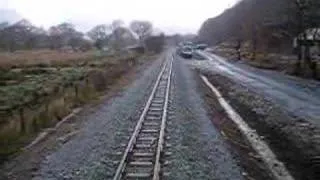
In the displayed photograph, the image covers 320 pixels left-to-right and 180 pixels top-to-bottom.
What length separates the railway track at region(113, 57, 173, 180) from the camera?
34.3 feet

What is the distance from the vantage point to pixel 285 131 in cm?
1656

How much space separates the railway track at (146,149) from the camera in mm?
10445

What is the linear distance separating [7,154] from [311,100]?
632 inches

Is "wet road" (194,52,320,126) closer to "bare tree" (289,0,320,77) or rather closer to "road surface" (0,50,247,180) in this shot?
"road surface" (0,50,247,180)

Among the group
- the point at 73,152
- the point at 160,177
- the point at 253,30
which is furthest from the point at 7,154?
the point at 253,30

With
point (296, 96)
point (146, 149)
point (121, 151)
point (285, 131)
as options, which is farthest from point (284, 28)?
point (121, 151)

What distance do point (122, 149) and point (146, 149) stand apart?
58 cm

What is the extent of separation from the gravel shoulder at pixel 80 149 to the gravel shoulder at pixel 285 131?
3.87m

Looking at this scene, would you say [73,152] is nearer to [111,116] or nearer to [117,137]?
[117,137]

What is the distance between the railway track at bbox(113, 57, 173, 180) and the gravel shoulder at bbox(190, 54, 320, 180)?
275 cm

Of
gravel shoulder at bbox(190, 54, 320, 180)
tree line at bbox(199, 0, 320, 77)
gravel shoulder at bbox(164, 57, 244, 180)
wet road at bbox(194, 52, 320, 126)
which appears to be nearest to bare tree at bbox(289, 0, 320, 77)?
tree line at bbox(199, 0, 320, 77)

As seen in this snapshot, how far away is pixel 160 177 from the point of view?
33.5ft

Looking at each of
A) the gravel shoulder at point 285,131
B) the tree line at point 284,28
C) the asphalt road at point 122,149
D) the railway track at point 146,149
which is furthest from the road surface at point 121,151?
the tree line at point 284,28

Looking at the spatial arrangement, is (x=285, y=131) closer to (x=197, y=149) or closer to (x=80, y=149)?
(x=197, y=149)
